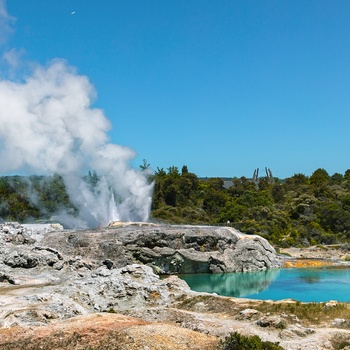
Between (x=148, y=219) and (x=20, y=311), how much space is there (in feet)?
151

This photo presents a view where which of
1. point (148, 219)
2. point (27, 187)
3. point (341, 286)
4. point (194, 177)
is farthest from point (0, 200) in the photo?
point (341, 286)

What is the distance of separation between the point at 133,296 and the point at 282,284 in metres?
15.3

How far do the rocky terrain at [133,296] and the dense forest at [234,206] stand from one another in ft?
53.9

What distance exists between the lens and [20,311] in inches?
860

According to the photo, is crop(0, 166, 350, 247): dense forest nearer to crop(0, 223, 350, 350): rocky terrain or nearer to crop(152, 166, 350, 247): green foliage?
crop(152, 166, 350, 247): green foliage

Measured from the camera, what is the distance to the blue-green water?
108 feet

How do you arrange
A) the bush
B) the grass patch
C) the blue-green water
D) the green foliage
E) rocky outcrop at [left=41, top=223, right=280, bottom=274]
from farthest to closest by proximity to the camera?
the green foliage, rocky outcrop at [left=41, top=223, right=280, bottom=274], the blue-green water, the grass patch, the bush

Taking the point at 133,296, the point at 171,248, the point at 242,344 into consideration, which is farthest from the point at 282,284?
the point at 242,344

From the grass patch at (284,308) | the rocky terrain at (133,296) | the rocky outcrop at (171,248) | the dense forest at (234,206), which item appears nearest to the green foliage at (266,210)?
the dense forest at (234,206)

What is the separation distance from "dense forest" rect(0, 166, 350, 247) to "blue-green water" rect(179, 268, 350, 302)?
1802cm

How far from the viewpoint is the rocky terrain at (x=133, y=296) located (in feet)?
53.7

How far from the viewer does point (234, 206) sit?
7312 cm

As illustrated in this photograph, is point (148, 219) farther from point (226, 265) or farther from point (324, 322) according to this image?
point (324, 322)

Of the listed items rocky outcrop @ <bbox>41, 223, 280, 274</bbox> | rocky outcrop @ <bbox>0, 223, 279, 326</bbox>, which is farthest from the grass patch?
rocky outcrop @ <bbox>41, 223, 280, 274</bbox>
